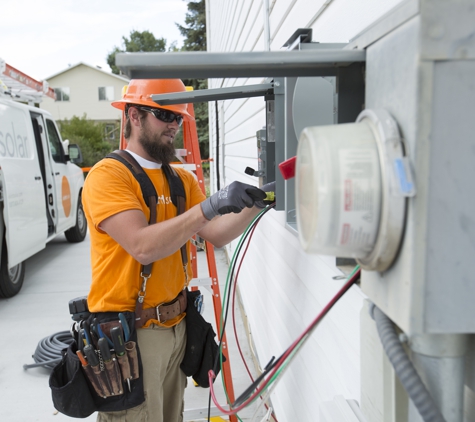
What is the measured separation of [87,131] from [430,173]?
92.5ft

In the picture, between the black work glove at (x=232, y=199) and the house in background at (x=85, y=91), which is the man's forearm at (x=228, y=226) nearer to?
the black work glove at (x=232, y=199)

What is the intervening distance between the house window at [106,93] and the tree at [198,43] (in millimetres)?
7212

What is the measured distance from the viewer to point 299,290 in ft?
7.21

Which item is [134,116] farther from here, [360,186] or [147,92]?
[360,186]

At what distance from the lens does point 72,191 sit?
816cm

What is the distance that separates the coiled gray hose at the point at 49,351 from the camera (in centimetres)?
378

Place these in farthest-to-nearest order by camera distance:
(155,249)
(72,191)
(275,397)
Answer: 1. (72,191)
2. (275,397)
3. (155,249)

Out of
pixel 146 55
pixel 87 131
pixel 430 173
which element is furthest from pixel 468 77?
pixel 87 131

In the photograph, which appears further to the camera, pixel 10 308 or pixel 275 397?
pixel 10 308

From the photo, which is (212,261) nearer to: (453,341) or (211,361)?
(211,361)

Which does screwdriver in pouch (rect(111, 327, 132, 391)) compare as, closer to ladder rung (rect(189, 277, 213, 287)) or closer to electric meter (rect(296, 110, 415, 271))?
ladder rung (rect(189, 277, 213, 287))

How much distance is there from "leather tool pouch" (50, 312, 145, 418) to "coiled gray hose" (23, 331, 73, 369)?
1827mm

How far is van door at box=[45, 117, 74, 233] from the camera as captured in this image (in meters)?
7.24

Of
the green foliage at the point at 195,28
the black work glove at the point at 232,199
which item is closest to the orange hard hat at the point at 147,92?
the black work glove at the point at 232,199
